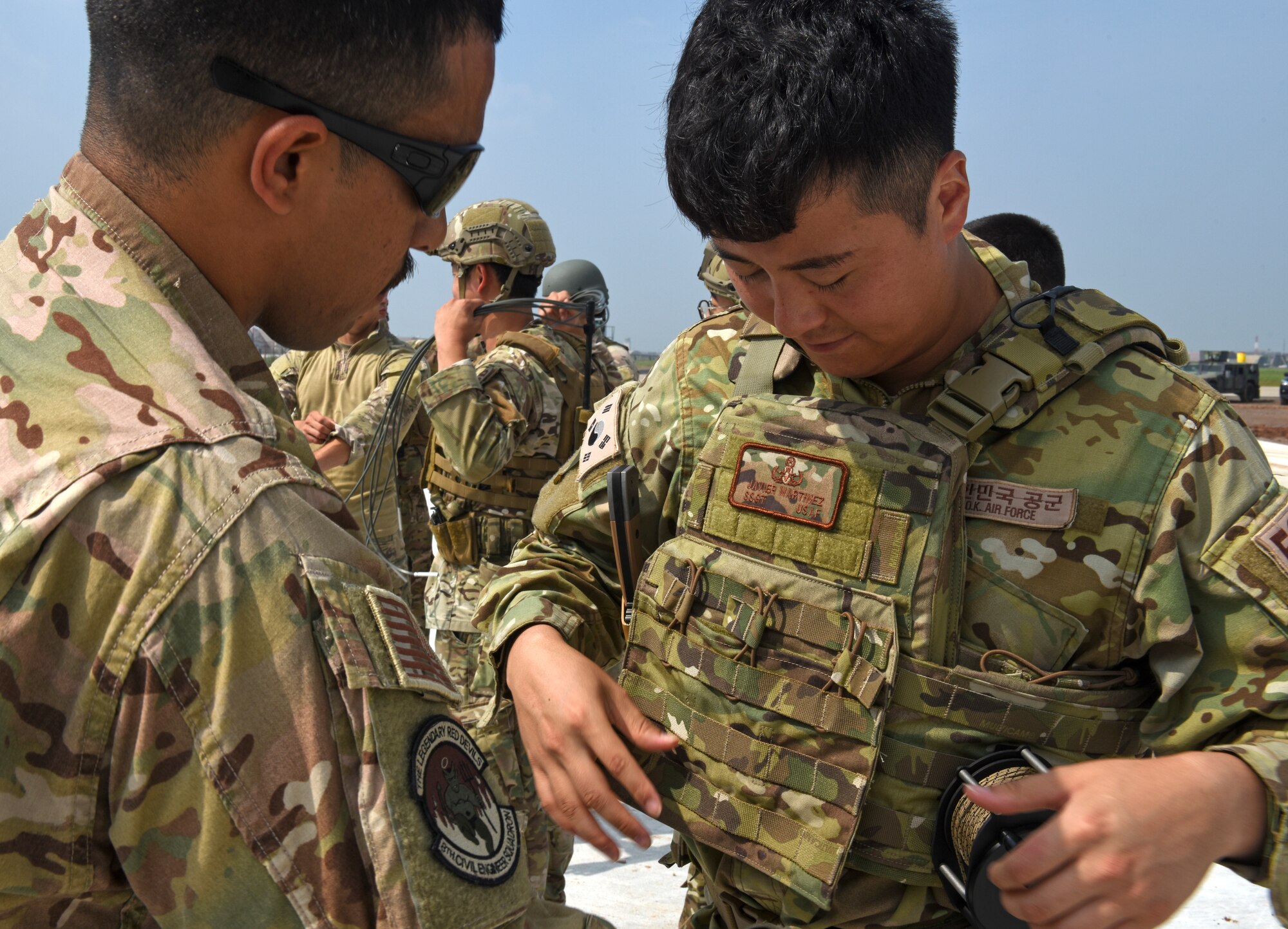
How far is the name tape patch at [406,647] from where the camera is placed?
38.2 inches

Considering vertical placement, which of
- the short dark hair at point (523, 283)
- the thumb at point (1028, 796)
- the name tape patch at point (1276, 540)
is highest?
the short dark hair at point (523, 283)

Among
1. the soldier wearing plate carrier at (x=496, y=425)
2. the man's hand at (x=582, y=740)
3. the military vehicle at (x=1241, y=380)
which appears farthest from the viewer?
the military vehicle at (x=1241, y=380)

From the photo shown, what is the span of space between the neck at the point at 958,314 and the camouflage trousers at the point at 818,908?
84 centimetres

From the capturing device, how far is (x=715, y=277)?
5.48 metres

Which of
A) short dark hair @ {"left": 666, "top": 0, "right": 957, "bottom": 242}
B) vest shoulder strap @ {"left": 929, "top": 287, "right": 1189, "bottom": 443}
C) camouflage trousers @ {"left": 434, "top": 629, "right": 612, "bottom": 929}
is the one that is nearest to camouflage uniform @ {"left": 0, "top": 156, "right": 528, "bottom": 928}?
short dark hair @ {"left": 666, "top": 0, "right": 957, "bottom": 242}

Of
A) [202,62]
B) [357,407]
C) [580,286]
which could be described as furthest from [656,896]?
[580,286]

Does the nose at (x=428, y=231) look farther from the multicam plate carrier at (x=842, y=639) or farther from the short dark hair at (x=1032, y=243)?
the short dark hair at (x=1032, y=243)

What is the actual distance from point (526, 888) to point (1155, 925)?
81cm

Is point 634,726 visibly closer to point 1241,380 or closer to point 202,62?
point 202,62

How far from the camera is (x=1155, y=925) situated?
3.93ft

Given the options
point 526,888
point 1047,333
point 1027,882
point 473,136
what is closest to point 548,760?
Answer: point 526,888

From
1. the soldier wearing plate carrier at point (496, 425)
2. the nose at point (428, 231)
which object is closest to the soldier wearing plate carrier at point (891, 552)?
the nose at point (428, 231)

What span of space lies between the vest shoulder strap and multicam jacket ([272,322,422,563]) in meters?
3.37

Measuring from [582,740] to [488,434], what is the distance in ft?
8.50
